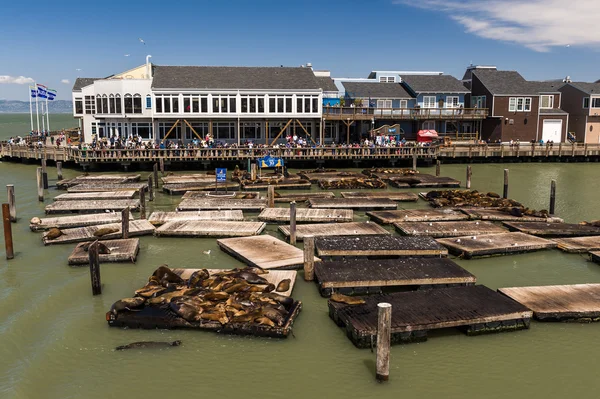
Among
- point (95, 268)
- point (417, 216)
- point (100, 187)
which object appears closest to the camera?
point (95, 268)

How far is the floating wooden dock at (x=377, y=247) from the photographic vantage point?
55.6 ft

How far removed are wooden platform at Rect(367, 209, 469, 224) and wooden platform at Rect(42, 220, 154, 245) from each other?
31.9 feet

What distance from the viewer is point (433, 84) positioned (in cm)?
5541

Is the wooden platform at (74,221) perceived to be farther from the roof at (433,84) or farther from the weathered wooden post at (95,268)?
the roof at (433,84)

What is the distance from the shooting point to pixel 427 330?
11.8 meters

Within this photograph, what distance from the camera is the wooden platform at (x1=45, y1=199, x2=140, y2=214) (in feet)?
81.5

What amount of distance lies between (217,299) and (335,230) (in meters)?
8.46

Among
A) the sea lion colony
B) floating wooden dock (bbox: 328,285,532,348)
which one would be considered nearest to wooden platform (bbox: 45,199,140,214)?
the sea lion colony

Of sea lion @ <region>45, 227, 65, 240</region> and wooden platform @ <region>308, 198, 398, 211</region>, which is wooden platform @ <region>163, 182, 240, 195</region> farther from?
sea lion @ <region>45, 227, 65, 240</region>

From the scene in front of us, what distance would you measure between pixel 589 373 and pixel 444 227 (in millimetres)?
10734

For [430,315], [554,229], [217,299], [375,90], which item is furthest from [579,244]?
[375,90]

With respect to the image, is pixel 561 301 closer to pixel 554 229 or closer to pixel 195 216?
pixel 554 229

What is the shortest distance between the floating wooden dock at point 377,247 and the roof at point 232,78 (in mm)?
29670

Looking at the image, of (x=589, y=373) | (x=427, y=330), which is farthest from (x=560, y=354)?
(x=427, y=330)
